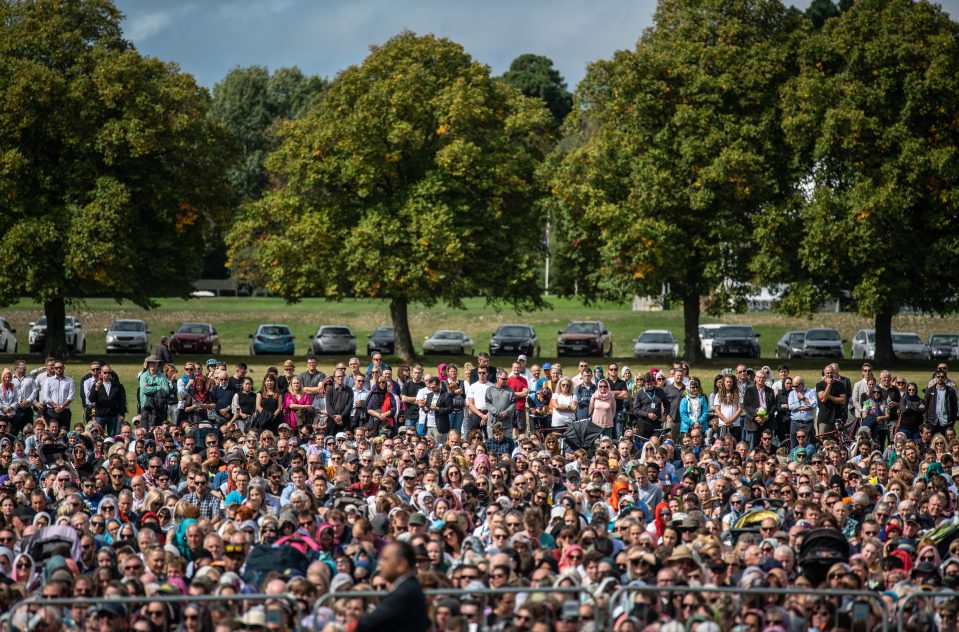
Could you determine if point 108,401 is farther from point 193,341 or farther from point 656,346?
point 656,346

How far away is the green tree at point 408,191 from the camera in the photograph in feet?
131

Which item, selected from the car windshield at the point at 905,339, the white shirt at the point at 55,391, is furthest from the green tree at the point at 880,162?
the white shirt at the point at 55,391

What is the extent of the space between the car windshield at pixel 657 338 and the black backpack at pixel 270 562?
34356 millimetres

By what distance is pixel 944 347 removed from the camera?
146ft

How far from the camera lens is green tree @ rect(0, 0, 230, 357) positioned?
3916cm

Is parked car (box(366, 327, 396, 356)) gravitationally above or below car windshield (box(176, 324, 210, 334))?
below

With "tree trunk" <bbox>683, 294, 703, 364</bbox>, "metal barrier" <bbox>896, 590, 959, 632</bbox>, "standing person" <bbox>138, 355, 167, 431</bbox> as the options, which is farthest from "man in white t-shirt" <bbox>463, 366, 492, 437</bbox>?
"tree trunk" <bbox>683, 294, 703, 364</bbox>

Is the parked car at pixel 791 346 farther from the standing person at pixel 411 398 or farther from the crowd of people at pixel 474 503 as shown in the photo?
the standing person at pixel 411 398

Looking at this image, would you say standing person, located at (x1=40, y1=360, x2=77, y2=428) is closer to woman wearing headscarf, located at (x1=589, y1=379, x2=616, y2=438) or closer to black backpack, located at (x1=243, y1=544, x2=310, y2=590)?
woman wearing headscarf, located at (x1=589, y1=379, x2=616, y2=438)

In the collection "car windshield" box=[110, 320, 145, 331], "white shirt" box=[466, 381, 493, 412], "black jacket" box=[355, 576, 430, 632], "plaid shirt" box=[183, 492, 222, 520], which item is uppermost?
"car windshield" box=[110, 320, 145, 331]

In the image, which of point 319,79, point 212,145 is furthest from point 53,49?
point 319,79

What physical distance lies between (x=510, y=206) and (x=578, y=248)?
2658 mm

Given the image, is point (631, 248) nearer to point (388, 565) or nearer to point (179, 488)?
point (179, 488)

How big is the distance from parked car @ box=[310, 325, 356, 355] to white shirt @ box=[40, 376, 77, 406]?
2551 centimetres
